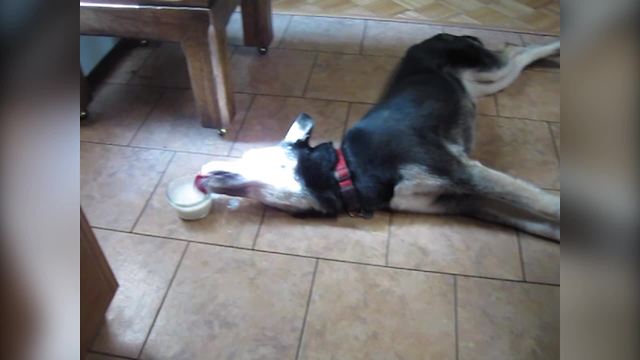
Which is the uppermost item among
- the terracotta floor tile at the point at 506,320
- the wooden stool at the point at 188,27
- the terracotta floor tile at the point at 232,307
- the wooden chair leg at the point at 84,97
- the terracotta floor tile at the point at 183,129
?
the wooden stool at the point at 188,27

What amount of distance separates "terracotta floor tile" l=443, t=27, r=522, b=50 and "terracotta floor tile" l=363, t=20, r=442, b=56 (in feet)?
0.26

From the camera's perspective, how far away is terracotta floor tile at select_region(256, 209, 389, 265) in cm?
130

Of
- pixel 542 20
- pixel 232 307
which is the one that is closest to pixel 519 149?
pixel 542 20

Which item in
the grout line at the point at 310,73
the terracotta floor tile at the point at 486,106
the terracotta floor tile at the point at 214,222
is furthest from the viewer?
the grout line at the point at 310,73

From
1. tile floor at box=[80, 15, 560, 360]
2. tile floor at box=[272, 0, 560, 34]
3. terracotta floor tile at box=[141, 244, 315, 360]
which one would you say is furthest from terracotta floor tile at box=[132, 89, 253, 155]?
tile floor at box=[272, 0, 560, 34]

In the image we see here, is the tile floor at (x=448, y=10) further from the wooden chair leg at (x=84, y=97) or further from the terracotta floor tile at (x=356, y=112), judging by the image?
the wooden chair leg at (x=84, y=97)

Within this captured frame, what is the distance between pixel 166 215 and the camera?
4.61 feet

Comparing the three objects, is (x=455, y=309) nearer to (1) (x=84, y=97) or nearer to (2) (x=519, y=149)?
(2) (x=519, y=149)

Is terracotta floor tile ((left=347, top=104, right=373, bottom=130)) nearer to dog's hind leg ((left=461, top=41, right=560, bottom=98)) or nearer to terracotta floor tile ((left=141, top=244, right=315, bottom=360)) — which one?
dog's hind leg ((left=461, top=41, right=560, bottom=98))

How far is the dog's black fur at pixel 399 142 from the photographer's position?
131 centimetres

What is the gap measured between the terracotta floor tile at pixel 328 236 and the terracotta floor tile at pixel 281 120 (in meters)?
0.31

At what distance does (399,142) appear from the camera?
1337mm

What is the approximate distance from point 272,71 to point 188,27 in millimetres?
532

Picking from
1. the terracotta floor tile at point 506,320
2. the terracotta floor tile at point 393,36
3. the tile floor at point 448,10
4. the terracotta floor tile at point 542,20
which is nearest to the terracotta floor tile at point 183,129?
the terracotta floor tile at point 393,36
